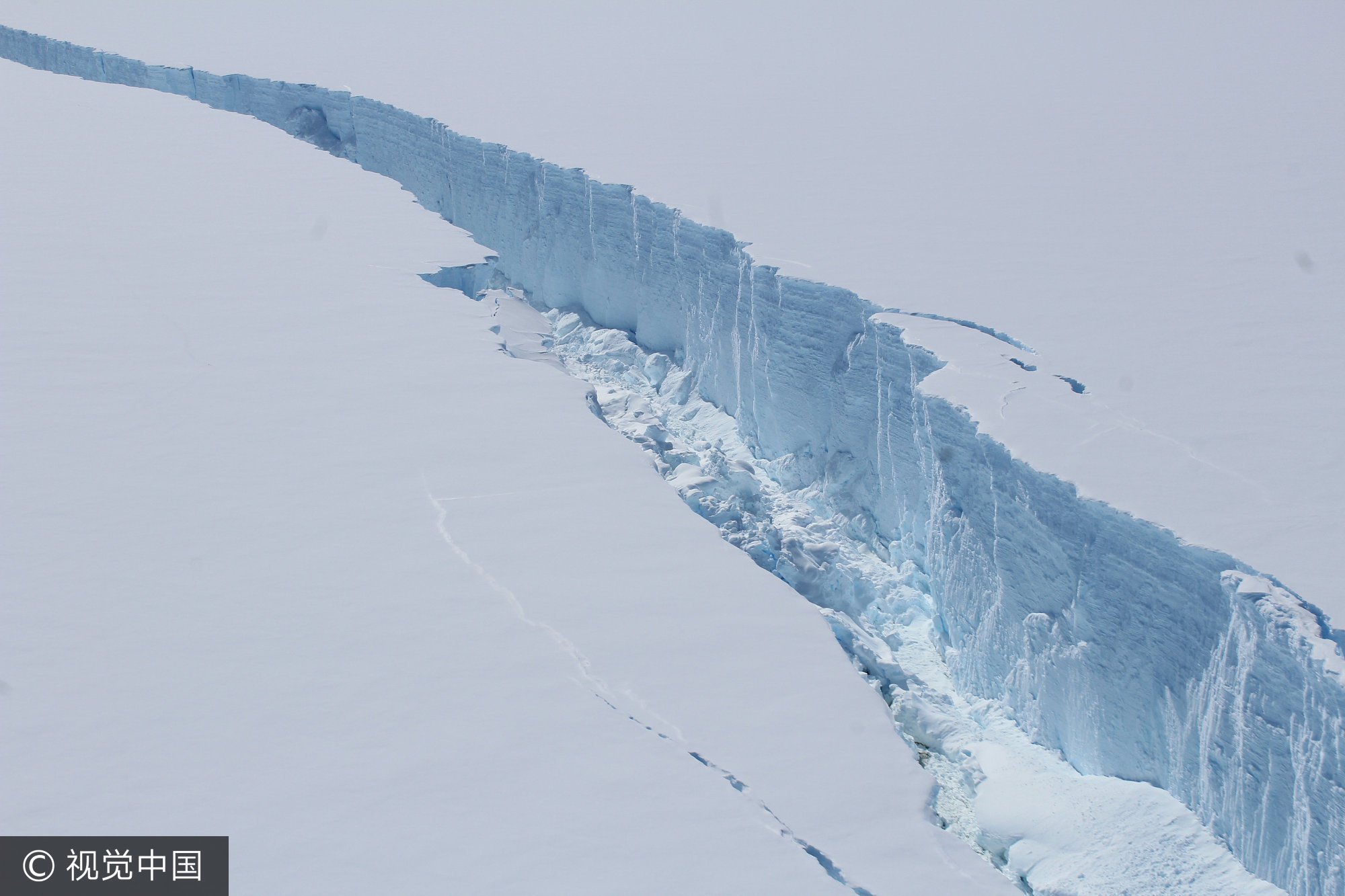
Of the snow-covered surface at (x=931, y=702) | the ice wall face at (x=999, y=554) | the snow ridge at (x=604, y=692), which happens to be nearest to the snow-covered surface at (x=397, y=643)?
the snow ridge at (x=604, y=692)

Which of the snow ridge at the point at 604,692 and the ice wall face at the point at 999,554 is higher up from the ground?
the ice wall face at the point at 999,554

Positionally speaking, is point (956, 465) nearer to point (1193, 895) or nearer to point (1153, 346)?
point (1153, 346)

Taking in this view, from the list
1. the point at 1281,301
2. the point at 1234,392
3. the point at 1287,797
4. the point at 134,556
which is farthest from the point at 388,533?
the point at 1281,301

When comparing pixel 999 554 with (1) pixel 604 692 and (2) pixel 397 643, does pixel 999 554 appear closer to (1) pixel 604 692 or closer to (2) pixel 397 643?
(1) pixel 604 692

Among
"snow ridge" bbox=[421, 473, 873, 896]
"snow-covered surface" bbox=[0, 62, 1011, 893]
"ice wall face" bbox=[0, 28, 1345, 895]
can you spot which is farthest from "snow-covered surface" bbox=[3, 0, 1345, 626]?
"snow ridge" bbox=[421, 473, 873, 896]

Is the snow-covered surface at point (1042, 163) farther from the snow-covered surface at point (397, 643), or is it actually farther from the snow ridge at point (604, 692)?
the snow ridge at point (604, 692)

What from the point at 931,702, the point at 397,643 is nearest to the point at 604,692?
the point at 397,643

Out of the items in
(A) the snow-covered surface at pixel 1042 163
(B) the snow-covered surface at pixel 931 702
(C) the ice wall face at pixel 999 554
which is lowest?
(B) the snow-covered surface at pixel 931 702
